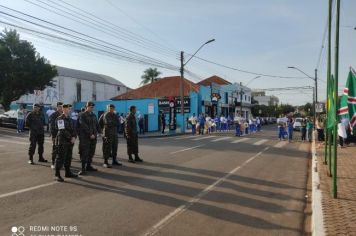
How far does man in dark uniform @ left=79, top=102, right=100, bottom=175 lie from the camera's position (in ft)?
36.6

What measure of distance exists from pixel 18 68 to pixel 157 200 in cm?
3775

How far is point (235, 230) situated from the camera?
20.8 feet

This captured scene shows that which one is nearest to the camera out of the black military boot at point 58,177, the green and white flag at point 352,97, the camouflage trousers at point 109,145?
the green and white flag at point 352,97

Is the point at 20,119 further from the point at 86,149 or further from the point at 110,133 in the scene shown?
the point at 86,149

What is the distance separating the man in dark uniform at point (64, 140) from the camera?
988cm

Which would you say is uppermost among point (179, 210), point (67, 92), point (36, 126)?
point (67, 92)

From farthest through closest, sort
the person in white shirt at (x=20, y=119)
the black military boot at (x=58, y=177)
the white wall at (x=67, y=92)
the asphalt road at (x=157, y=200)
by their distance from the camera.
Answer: the white wall at (x=67, y=92) → the person in white shirt at (x=20, y=119) → the black military boot at (x=58, y=177) → the asphalt road at (x=157, y=200)

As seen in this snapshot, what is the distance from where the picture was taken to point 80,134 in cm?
1130

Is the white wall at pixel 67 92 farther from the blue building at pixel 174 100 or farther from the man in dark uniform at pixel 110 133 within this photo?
the man in dark uniform at pixel 110 133

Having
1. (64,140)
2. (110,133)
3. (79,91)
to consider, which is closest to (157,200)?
(64,140)

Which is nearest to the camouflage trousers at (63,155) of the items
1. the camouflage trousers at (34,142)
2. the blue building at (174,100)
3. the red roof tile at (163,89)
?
the camouflage trousers at (34,142)

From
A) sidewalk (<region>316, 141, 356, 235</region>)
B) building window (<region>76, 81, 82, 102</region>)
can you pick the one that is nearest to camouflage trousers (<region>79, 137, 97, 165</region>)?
sidewalk (<region>316, 141, 356, 235</region>)

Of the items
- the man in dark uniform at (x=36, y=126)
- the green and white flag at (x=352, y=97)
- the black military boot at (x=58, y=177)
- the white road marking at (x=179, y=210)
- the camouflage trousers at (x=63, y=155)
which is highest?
the green and white flag at (x=352, y=97)

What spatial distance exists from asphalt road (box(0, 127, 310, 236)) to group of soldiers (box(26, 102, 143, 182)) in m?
0.49
